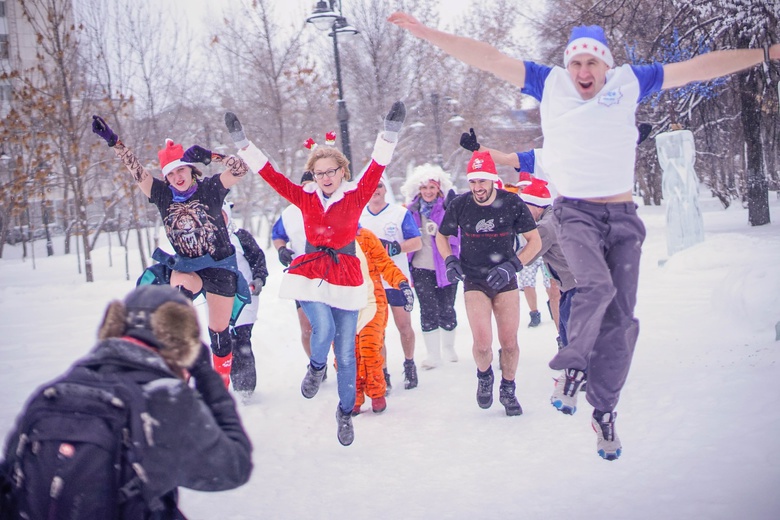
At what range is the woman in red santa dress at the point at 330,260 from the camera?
16.1 ft

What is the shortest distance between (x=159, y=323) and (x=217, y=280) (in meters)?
3.50

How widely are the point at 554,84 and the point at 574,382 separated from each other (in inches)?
68.9

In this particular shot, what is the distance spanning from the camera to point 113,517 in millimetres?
1981

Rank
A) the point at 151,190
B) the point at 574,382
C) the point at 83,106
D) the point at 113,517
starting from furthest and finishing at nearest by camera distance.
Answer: the point at 83,106 < the point at 151,190 < the point at 574,382 < the point at 113,517

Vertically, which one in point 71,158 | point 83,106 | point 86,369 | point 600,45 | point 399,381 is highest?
point 83,106

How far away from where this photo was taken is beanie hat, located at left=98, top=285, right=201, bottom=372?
2.22 meters

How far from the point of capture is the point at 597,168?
3863 mm

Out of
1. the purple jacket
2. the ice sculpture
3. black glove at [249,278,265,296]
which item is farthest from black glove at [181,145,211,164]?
the ice sculpture

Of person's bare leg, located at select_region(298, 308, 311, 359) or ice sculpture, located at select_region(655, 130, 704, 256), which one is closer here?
person's bare leg, located at select_region(298, 308, 311, 359)

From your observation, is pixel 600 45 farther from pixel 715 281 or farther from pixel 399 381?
pixel 715 281

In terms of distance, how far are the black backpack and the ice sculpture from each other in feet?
44.0

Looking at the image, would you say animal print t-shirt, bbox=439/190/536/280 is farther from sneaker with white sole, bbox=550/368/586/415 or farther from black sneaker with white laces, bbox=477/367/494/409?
sneaker with white sole, bbox=550/368/586/415

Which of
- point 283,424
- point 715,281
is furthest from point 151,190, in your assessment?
point 715,281

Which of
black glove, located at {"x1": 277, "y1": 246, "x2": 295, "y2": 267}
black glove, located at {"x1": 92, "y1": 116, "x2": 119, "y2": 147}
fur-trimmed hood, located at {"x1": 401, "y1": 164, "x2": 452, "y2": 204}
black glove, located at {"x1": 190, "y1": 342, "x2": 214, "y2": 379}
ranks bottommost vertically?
black glove, located at {"x1": 190, "y1": 342, "x2": 214, "y2": 379}
